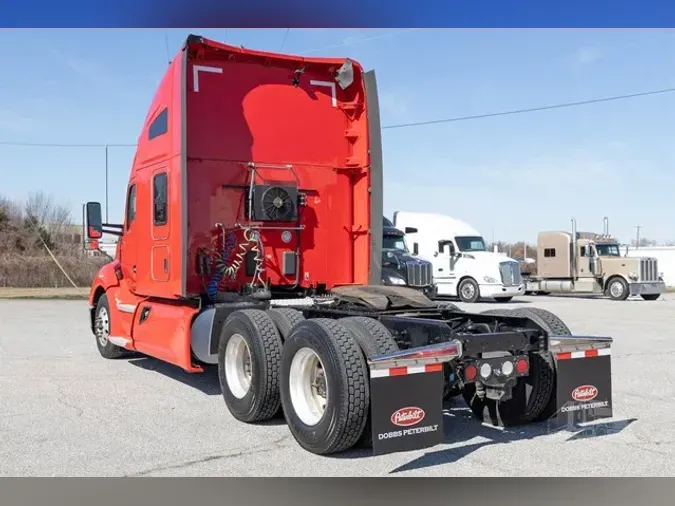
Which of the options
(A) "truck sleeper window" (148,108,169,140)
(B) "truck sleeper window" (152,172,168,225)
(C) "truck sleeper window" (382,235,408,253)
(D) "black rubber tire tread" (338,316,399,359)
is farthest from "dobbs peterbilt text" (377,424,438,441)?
(C) "truck sleeper window" (382,235,408,253)

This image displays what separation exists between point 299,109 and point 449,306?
3.10m

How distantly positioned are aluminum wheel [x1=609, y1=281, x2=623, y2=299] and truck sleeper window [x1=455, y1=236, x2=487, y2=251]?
228 inches

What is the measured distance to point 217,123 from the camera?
26.6 feet

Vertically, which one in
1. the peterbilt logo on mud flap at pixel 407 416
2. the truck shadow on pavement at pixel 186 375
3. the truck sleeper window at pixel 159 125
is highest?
the truck sleeper window at pixel 159 125

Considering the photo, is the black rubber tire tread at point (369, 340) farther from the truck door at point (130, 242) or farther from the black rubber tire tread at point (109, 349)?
the black rubber tire tread at point (109, 349)

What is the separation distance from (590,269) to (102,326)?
885 inches

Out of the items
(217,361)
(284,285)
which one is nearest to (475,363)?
(217,361)

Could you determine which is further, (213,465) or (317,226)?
(317,226)

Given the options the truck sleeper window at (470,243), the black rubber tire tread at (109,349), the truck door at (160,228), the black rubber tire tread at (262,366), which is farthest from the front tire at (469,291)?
the black rubber tire tread at (262,366)

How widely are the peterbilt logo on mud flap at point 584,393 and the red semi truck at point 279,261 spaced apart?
0.04 feet

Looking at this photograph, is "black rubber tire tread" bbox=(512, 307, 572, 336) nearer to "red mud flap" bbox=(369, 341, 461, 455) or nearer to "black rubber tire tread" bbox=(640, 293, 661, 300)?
"red mud flap" bbox=(369, 341, 461, 455)

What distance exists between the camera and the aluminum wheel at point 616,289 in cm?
2758

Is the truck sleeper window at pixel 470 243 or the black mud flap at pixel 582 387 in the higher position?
the truck sleeper window at pixel 470 243

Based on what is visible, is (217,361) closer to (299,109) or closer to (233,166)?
(233,166)
